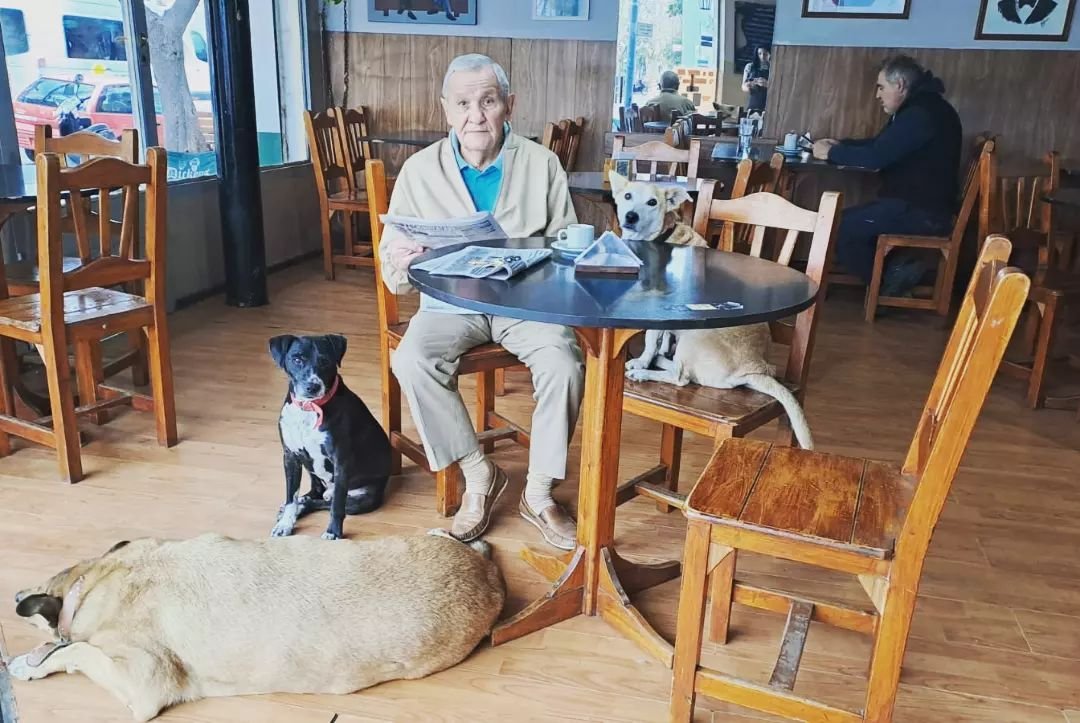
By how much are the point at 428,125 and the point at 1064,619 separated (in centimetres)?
469

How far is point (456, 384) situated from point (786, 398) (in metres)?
0.77

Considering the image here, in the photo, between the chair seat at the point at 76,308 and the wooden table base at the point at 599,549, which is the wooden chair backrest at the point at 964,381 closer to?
the wooden table base at the point at 599,549

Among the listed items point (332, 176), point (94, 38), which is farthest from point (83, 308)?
point (332, 176)

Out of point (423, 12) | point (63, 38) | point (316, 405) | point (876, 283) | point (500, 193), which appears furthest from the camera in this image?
point (423, 12)

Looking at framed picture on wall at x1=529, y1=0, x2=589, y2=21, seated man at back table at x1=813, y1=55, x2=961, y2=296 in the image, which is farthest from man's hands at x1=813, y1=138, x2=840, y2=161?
framed picture on wall at x1=529, y1=0, x2=589, y2=21

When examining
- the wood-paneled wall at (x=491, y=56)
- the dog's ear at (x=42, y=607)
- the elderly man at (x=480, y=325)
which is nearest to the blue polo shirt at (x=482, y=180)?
the elderly man at (x=480, y=325)

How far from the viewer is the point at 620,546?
2.13 metres

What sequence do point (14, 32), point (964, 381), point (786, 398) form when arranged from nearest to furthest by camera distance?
point (964, 381) → point (786, 398) → point (14, 32)

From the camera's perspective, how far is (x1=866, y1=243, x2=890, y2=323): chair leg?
4219mm

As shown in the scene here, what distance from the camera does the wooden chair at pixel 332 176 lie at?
15.2 ft

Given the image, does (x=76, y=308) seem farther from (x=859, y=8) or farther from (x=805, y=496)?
(x=859, y=8)

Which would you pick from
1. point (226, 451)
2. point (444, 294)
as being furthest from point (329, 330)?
point (444, 294)

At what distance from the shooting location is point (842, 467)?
1506 mm

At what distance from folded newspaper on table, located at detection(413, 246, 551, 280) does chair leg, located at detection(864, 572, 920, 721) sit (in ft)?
2.92
